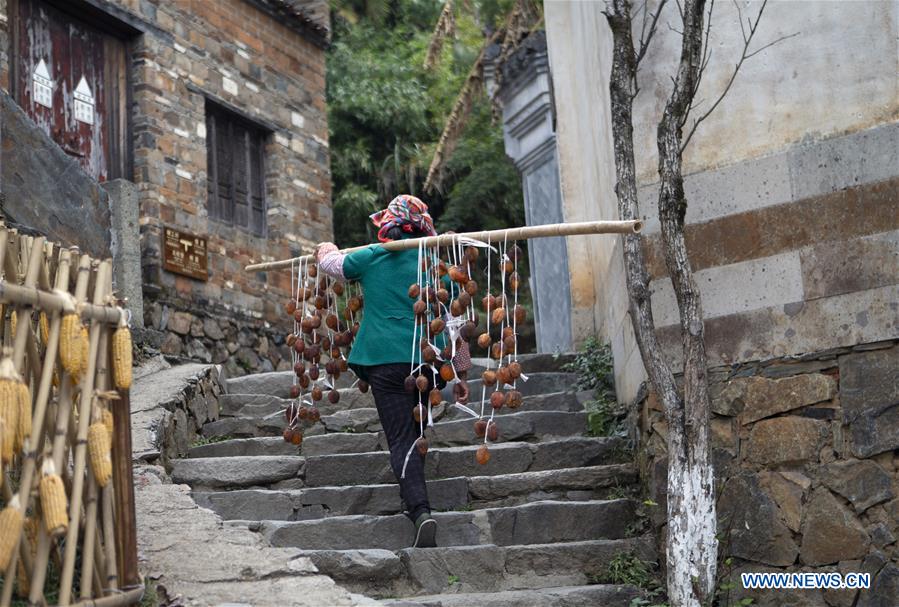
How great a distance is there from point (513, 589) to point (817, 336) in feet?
5.38

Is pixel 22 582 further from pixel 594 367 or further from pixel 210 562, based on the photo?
pixel 594 367

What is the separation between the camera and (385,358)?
17.9 ft

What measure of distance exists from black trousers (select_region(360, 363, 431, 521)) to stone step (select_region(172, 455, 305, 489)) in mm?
902

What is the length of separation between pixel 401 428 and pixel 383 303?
0.56 meters

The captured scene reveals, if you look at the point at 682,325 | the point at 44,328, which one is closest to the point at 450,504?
the point at 682,325

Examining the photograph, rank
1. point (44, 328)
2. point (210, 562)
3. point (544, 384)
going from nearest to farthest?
point (44, 328) < point (210, 562) < point (544, 384)

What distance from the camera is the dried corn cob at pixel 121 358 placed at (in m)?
3.89

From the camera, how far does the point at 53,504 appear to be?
3391 mm

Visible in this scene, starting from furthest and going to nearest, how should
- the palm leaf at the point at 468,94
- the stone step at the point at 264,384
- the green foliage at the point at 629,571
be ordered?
the palm leaf at the point at 468,94, the stone step at the point at 264,384, the green foliage at the point at 629,571

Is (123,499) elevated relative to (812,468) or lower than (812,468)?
elevated

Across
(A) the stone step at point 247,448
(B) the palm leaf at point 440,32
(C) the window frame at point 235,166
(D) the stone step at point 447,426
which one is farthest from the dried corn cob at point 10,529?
(B) the palm leaf at point 440,32

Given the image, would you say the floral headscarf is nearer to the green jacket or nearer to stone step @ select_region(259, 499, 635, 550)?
the green jacket

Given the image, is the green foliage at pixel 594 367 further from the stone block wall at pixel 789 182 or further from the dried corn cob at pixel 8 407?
the dried corn cob at pixel 8 407

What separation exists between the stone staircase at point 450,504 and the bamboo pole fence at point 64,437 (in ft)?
3.77
